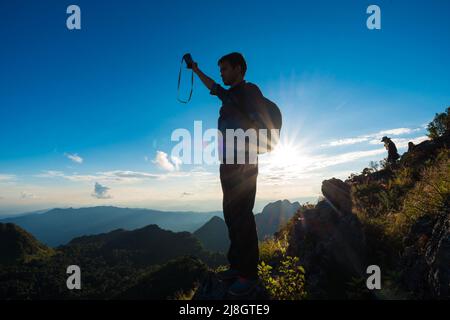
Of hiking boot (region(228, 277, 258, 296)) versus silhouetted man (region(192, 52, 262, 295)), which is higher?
silhouetted man (region(192, 52, 262, 295))

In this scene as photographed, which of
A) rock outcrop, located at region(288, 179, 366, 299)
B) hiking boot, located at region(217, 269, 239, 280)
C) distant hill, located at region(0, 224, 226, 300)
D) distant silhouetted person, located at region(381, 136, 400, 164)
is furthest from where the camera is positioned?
distant hill, located at region(0, 224, 226, 300)

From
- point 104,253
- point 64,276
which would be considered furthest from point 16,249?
point 64,276

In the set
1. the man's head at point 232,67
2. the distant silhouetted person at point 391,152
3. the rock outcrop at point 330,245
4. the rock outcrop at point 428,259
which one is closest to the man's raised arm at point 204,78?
the man's head at point 232,67

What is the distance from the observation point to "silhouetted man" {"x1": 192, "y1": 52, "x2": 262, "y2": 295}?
4.36 m

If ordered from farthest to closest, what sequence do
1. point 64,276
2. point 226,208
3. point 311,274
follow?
1. point 64,276
2. point 311,274
3. point 226,208

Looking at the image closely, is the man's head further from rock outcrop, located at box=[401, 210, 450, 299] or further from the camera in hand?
rock outcrop, located at box=[401, 210, 450, 299]

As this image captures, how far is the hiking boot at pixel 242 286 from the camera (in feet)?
14.1

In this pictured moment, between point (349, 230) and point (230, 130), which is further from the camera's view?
point (349, 230)

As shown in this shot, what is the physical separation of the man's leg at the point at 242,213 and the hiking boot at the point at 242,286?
9 cm

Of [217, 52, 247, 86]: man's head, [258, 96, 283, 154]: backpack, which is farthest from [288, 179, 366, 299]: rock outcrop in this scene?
[217, 52, 247, 86]: man's head

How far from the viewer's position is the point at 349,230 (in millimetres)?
6441

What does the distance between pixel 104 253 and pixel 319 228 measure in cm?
21134

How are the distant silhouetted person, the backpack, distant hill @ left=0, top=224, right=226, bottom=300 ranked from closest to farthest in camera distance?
the backpack → the distant silhouetted person → distant hill @ left=0, top=224, right=226, bottom=300

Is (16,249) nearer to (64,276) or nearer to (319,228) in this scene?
(64,276)
